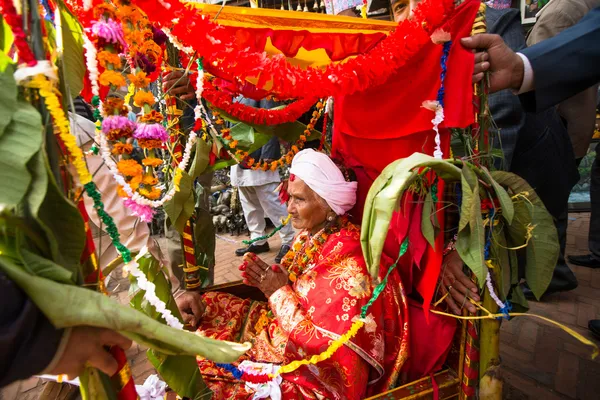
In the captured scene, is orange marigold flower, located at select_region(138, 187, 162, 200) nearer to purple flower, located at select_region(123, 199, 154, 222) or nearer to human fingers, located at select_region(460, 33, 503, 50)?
purple flower, located at select_region(123, 199, 154, 222)

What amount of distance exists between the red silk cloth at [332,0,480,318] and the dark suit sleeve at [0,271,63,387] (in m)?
1.27

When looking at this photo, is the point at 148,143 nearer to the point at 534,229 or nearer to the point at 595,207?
the point at 534,229

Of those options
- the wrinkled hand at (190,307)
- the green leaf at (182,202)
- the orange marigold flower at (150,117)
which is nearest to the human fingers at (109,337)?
the orange marigold flower at (150,117)

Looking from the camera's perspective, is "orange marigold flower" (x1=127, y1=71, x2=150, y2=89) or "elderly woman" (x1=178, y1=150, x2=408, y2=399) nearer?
"orange marigold flower" (x1=127, y1=71, x2=150, y2=89)

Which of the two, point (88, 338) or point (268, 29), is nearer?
point (88, 338)

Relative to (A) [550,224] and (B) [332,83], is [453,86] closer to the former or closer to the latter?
(B) [332,83]

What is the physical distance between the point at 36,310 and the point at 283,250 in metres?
3.69

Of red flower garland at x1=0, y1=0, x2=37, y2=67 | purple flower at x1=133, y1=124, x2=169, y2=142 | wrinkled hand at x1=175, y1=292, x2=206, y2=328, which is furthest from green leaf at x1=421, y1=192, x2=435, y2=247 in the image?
wrinkled hand at x1=175, y1=292, x2=206, y2=328

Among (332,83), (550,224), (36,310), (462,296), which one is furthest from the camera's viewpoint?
(332,83)

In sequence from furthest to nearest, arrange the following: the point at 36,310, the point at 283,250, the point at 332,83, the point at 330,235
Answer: the point at 283,250 < the point at 330,235 < the point at 332,83 < the point at 36,310

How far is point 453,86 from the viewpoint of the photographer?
1373 mm

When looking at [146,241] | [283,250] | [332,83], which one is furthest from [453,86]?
[283,250]

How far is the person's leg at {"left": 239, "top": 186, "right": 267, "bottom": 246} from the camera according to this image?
14.4 feet

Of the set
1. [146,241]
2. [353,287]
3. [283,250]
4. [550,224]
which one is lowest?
[283,250]
